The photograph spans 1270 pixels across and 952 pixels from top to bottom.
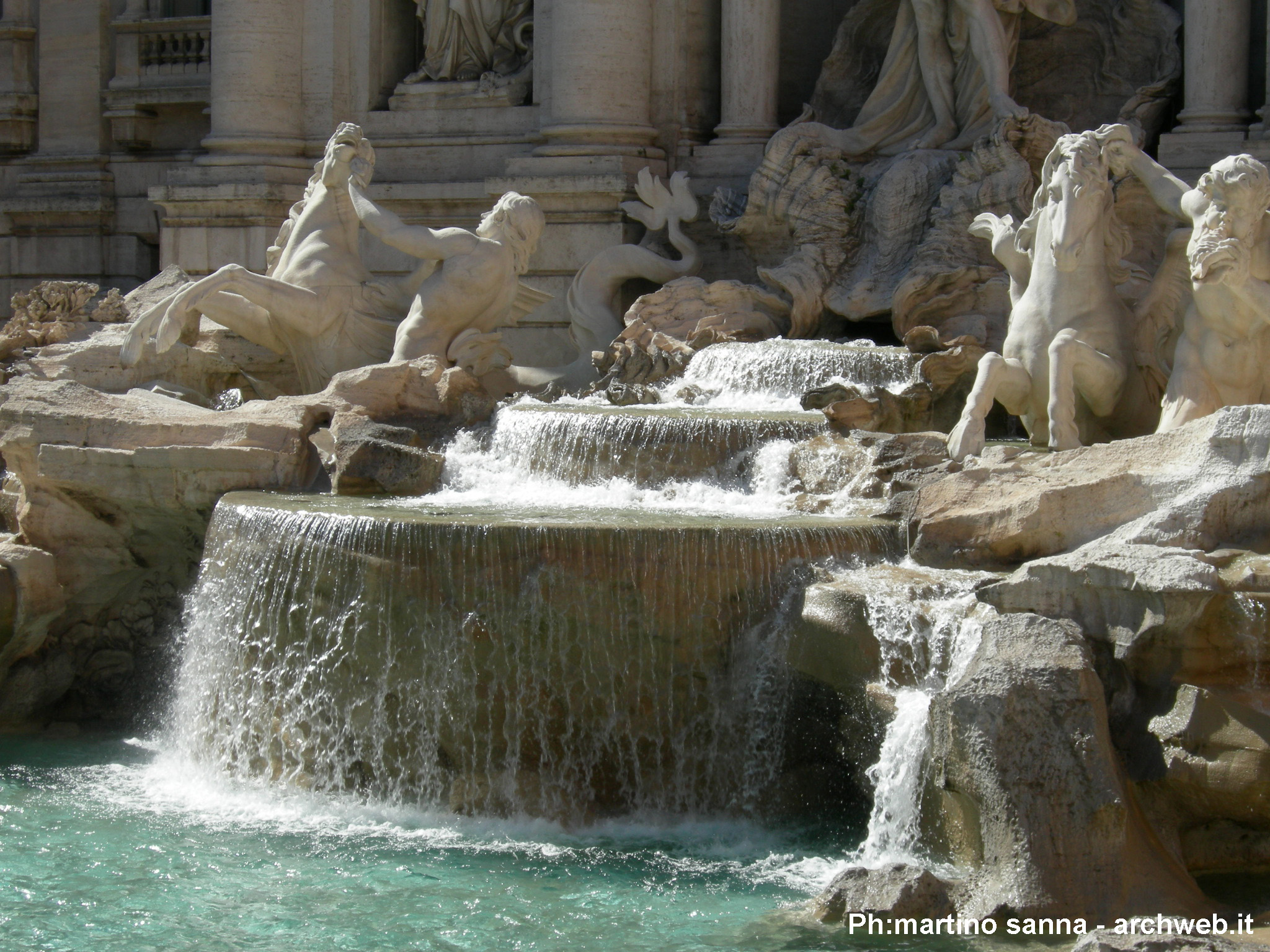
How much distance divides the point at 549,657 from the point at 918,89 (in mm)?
6463

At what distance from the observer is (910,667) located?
21.8 ft

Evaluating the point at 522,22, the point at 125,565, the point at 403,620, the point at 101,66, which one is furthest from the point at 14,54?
the point at 403,620

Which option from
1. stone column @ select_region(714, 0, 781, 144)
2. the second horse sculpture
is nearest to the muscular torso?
stone column @ select_region(714, 0, 781, 144)

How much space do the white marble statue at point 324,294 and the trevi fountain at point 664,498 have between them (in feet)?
0.12

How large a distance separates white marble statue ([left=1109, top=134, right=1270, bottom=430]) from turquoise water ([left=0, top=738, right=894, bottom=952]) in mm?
2787

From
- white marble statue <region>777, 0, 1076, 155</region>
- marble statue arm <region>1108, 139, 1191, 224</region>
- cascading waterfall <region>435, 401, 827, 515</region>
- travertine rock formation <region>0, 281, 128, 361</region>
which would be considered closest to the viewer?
marble statue arm <region>1108, 139, 1191, 224</region>

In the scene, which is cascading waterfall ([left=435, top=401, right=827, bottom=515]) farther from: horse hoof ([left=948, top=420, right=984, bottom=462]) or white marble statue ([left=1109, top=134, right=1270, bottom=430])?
white marble statue ([left=1109, top=134, right=1270, bottom=430])

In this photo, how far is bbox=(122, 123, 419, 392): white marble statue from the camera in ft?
35.7

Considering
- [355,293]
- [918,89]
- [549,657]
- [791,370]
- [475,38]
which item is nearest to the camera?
[549,657]

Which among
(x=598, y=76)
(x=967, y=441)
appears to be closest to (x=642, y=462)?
(x=967, y=441)

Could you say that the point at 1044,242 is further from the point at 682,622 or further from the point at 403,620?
the point at 403,620

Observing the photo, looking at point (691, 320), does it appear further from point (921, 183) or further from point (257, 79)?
point (257, 79)

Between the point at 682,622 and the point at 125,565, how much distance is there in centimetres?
370

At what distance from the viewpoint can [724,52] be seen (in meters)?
12.6
